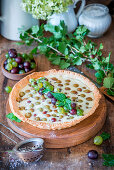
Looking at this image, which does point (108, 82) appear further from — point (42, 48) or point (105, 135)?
point (42, 48)

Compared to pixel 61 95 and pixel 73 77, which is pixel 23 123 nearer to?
pixel 61 95

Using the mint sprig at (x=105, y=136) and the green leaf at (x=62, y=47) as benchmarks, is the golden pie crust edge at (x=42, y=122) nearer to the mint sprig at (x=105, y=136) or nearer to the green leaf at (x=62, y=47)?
the mint sprig at (x=105, y=136)

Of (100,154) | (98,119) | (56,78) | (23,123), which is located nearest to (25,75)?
(56,78)

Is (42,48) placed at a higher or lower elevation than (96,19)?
lower

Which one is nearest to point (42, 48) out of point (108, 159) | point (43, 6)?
point (43, 6)

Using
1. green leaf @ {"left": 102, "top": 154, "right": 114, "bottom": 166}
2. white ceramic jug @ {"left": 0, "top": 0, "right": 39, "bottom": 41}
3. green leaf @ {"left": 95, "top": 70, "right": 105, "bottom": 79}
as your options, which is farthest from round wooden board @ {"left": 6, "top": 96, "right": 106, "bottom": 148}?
white ceramic jug @ {"left": 0, "top": 0, "right": 39, "bottom": 41}

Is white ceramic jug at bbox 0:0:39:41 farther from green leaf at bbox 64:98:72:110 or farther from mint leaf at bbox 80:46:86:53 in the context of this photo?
green leaf at bbox 64:98:72:110
